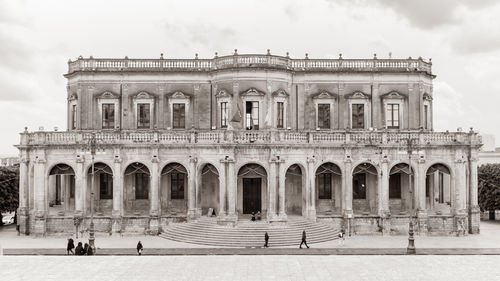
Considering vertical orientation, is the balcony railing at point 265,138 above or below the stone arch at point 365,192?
above

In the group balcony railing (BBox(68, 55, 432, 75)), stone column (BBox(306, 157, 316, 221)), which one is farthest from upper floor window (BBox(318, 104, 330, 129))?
stone column (BBox(306, 157, 316, 221))

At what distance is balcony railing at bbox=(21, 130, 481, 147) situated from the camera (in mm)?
44281

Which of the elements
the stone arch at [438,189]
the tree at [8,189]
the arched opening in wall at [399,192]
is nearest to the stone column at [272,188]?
the arched opening in wall at [399,192]

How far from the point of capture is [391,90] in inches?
1994

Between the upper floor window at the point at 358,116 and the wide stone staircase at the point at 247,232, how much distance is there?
11.1 m

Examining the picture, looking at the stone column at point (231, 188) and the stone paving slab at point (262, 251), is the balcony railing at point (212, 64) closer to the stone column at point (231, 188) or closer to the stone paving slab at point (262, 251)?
the stone column at point (231, 188)

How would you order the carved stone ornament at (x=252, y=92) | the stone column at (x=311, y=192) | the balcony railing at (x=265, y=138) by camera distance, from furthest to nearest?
the carved stone ornament at (x=252, y=92) → the stone column at (x=311, y=192) → the balcony railing at (x=265, y=138)

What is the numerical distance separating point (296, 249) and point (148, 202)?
16.0m

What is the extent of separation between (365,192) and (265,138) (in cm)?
1073

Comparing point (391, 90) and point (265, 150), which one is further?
point (391, 90)

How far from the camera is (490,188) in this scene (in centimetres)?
5884
